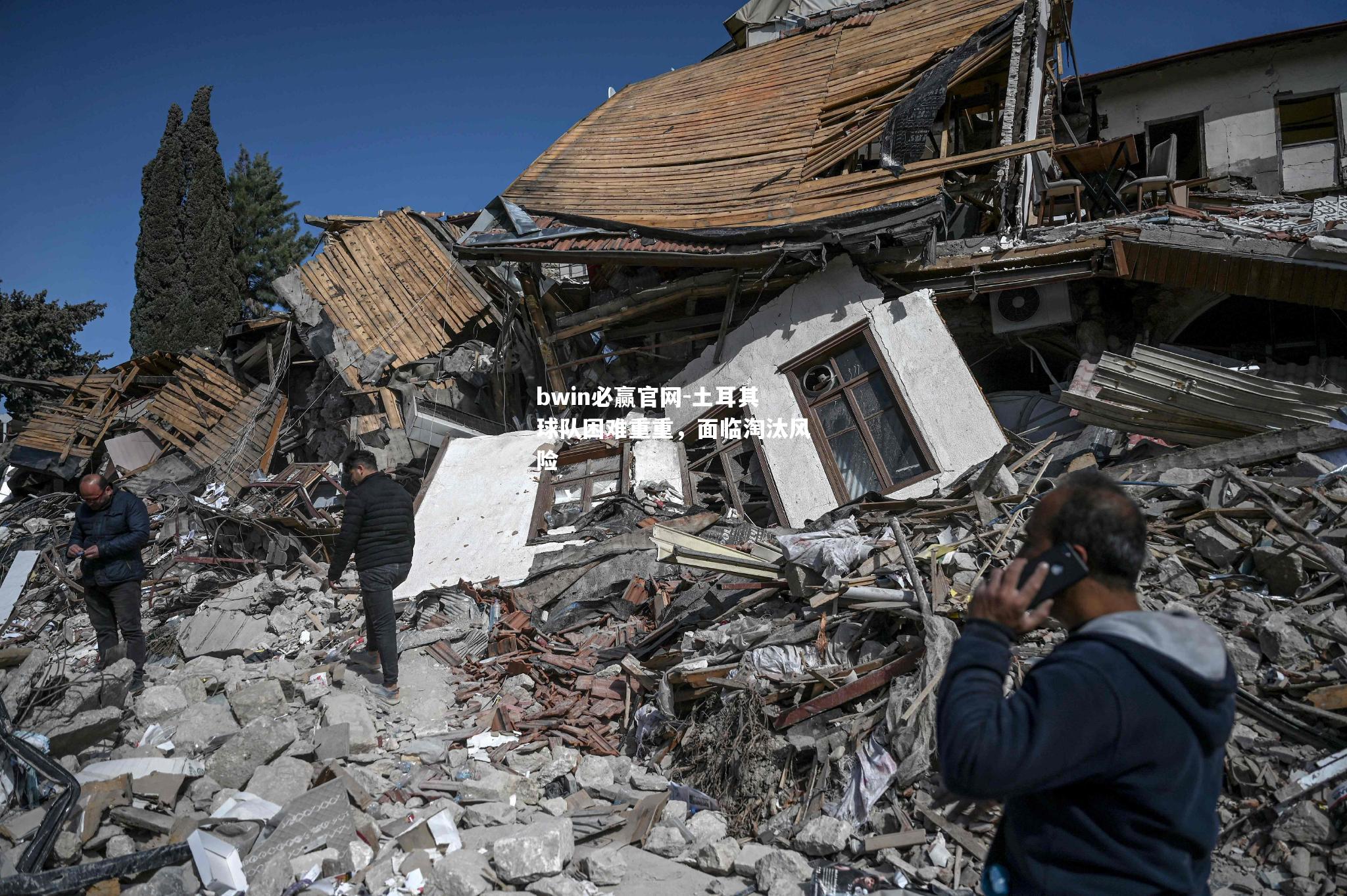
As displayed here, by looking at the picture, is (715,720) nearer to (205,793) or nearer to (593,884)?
(593,884)

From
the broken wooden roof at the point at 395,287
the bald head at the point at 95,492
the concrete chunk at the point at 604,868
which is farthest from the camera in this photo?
the broken wooden roof at the point at 395,287

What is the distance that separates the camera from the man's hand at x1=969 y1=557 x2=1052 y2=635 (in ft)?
5.36

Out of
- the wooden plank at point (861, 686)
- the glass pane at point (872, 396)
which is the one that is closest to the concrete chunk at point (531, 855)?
the wooden plank at point (861, 686)

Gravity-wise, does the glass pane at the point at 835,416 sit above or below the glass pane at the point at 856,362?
below

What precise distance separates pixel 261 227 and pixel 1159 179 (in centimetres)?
2891

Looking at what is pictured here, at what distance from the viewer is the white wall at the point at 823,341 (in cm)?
842

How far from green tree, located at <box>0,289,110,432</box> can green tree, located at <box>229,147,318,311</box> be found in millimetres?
6029

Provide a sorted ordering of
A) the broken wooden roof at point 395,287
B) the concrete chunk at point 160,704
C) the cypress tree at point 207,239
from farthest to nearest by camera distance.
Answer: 1. the cypress tree at point 207,239
2. the broken wooden roof at point 395,287
3. the concrete chunk at point 160,704

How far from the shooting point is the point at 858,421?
9289mm

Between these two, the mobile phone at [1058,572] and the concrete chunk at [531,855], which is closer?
the mobile phone at [1058,572]

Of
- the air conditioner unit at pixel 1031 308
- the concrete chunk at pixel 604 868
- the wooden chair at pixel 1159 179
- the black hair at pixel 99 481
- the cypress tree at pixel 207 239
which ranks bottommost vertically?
the concrete chunk at pixel 604 868

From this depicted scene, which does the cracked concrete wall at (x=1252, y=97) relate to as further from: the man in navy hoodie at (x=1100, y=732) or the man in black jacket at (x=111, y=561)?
the man in black jacket at (x=111, y=561)

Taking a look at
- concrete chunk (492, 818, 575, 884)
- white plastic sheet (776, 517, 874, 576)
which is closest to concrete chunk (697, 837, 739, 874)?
concrete chunk (492, 818, 575, 884)

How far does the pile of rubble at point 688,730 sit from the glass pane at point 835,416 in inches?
91.9
